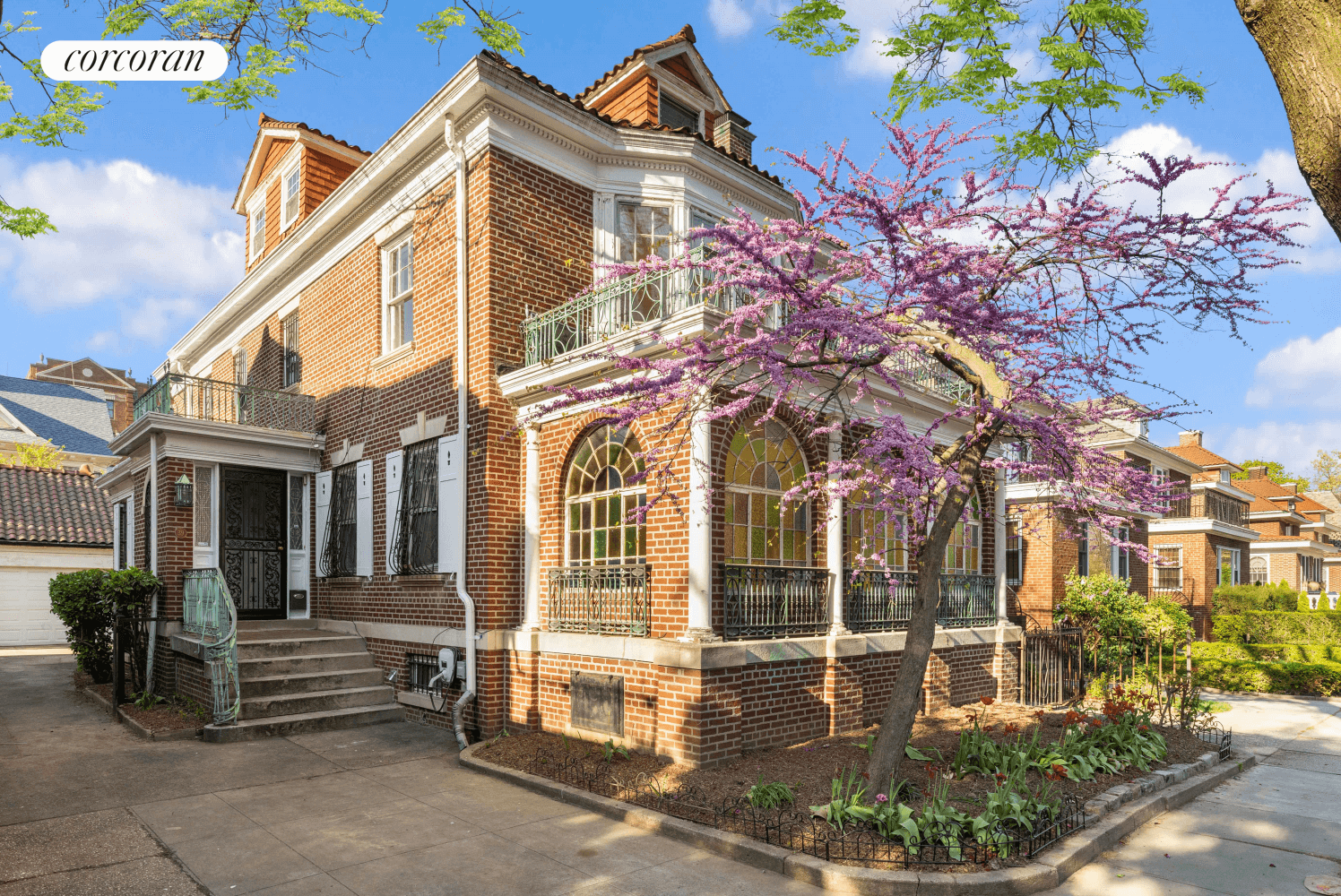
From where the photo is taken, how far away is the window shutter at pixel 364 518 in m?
12.8

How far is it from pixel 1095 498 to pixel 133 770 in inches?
407

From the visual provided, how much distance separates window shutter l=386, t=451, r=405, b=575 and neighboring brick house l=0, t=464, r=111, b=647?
46.4 ft

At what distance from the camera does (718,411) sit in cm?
650

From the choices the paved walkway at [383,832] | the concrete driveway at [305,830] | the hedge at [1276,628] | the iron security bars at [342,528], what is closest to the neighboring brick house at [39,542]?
the iron security bars at [342,528]

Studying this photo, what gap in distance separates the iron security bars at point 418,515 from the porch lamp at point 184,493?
146 inches

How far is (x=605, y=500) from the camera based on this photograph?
34.1 ft

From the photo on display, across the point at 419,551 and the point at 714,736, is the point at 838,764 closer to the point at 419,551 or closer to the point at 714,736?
the point at 714,736

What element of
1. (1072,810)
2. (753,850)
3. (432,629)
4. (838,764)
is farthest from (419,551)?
(1072,810)

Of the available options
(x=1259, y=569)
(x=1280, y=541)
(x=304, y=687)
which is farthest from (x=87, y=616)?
(x=1259, y=569)

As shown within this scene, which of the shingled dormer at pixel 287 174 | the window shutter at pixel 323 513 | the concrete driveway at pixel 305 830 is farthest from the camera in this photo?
the shingled dormer at pixel 287 174

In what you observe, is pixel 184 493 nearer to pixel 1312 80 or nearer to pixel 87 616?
pixel 87 616

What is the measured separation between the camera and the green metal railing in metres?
10.5

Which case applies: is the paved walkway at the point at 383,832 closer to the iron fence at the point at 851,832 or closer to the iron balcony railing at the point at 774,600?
the iron fence at the point at 851,832

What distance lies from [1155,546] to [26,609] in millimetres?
34112
